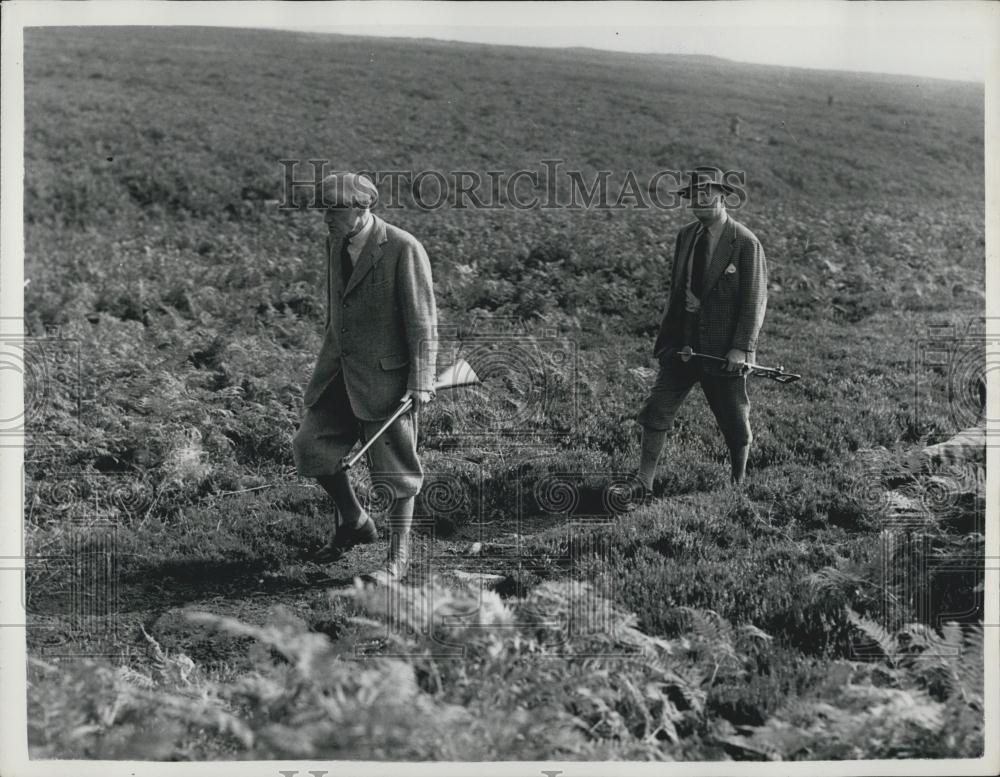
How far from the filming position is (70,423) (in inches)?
326

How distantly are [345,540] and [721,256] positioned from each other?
11.0 feet

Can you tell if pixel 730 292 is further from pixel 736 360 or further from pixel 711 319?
pixel 736 360

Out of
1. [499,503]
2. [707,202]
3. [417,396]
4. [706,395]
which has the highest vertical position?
[707,202]

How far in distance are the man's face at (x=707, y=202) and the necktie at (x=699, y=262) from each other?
0.22m

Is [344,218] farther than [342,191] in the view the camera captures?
Yes

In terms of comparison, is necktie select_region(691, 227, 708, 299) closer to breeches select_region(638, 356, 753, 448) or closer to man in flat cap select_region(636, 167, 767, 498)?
man in flat cap select_region(636, 167, 767, 498)

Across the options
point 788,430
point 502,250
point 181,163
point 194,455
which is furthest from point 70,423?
point 181,163

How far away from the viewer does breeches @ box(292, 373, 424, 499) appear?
6.40 m

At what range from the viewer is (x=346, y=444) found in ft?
21.7

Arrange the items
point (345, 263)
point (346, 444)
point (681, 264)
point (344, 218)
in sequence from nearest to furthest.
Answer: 1. point (344, 218)
2. point (345, 263)
3. point (346, 444)
4. point (681, 264)

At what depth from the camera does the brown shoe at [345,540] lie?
6864mm

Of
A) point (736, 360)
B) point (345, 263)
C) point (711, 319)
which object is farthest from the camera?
point (711, 319)

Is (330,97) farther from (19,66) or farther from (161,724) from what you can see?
(161,724)

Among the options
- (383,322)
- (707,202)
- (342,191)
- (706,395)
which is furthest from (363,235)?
(706,395)
